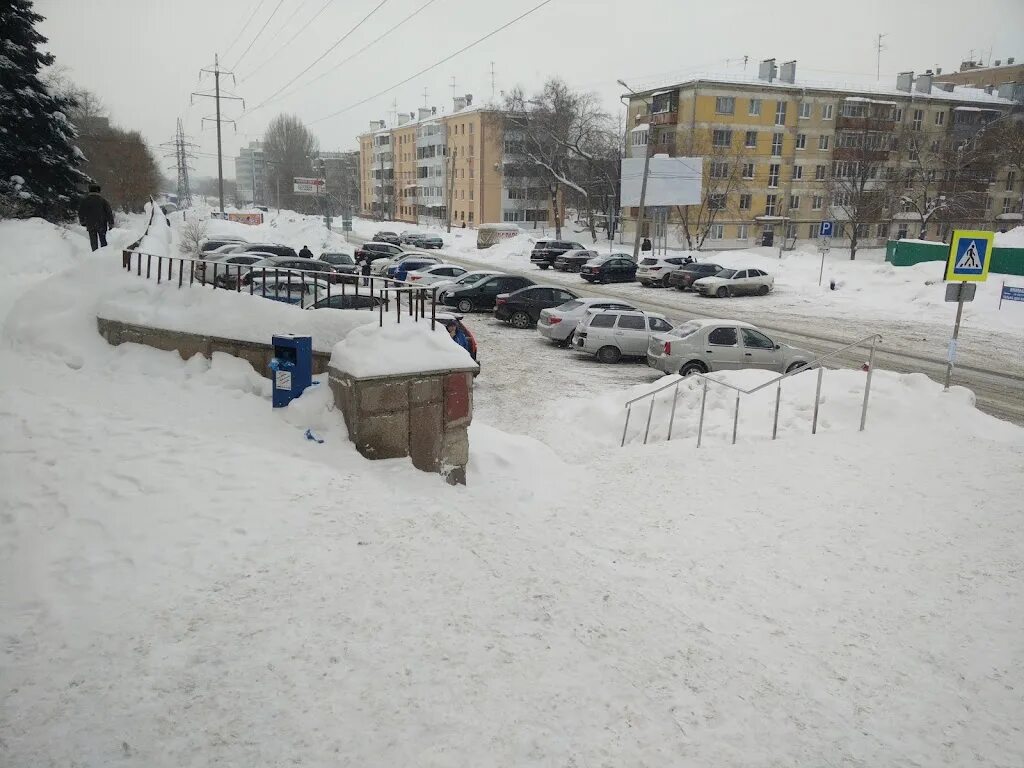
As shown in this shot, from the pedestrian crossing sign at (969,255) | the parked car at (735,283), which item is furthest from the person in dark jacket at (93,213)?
the parked car at (735,283)

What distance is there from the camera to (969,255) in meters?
10.9

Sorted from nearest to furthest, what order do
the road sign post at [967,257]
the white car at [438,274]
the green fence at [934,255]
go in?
the road sign post at [967,257]
the white car at [438,274]
the green fence at [934,255]

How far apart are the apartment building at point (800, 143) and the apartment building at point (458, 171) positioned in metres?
16.6

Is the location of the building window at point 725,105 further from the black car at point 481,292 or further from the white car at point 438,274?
the black car at point 481,292

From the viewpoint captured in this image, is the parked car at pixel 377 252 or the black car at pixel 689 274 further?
the parked car at pixel 377 252

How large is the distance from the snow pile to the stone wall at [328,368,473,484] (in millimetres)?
75

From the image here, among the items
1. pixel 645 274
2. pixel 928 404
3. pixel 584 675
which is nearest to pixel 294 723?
pixel 584 675

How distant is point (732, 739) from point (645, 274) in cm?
3425

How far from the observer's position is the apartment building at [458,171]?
75625 mm

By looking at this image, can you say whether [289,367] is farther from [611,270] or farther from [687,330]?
[611,270]

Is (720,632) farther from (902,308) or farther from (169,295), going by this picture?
(902,308)

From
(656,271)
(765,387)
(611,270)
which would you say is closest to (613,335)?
(765,387)

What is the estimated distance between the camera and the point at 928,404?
984 centimetres

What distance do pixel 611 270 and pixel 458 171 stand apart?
51.5 metres
